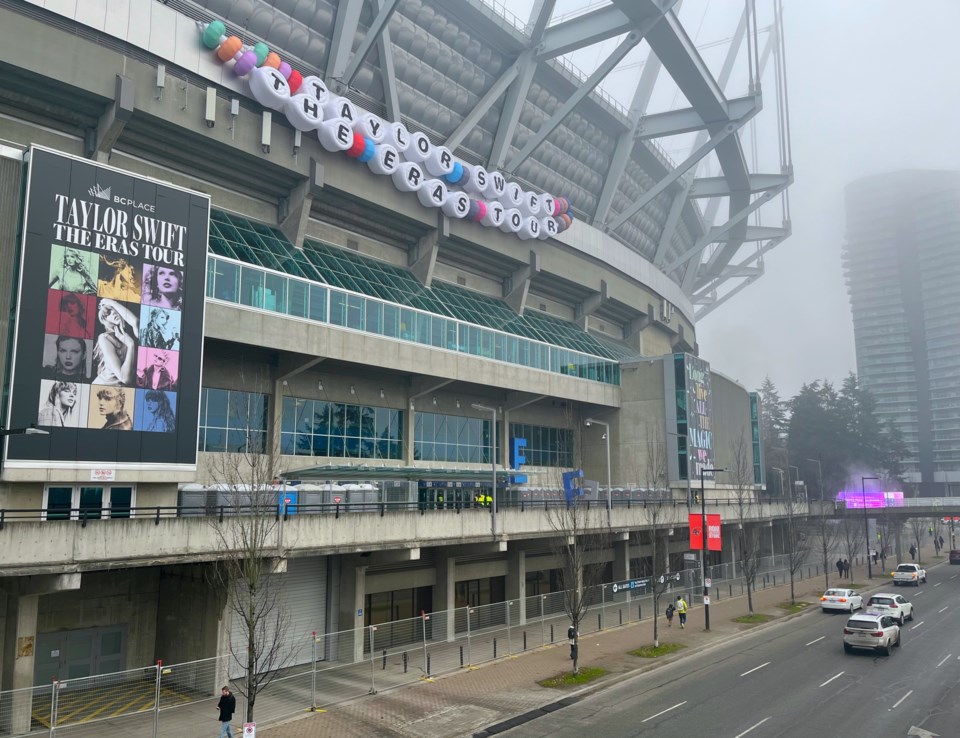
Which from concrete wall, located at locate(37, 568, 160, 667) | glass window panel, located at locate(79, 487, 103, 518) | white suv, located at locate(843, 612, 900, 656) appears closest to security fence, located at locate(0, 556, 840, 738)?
concrete wall, located at locate(37, 568, 160, 667)

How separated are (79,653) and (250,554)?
33.2 ft

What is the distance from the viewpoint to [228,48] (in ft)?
117

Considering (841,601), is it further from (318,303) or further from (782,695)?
(318,303)

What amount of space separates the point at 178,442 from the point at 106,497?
2.92 metres

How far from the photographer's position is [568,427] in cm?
6106

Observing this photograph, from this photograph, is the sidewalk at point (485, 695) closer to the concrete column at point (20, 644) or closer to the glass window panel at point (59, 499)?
the concrete column at point (20, 644)

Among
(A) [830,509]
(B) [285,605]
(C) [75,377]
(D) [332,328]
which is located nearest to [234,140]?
(D) [332,328]

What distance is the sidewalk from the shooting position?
22234mm

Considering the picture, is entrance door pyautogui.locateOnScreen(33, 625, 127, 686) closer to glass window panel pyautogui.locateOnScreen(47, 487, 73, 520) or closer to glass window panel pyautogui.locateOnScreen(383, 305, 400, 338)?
glass window panel pyautogui.locateOnScreen(47, 487, 73, 520)

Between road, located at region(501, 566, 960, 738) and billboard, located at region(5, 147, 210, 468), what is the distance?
1607cm

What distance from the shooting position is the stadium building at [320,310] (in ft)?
80.6

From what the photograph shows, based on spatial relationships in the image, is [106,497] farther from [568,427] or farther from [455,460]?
[568,427]

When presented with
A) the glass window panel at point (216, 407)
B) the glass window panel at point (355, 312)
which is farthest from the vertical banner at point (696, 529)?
the glass window panel at point (216, 407)

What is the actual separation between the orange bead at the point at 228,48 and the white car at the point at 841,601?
45661 mm
